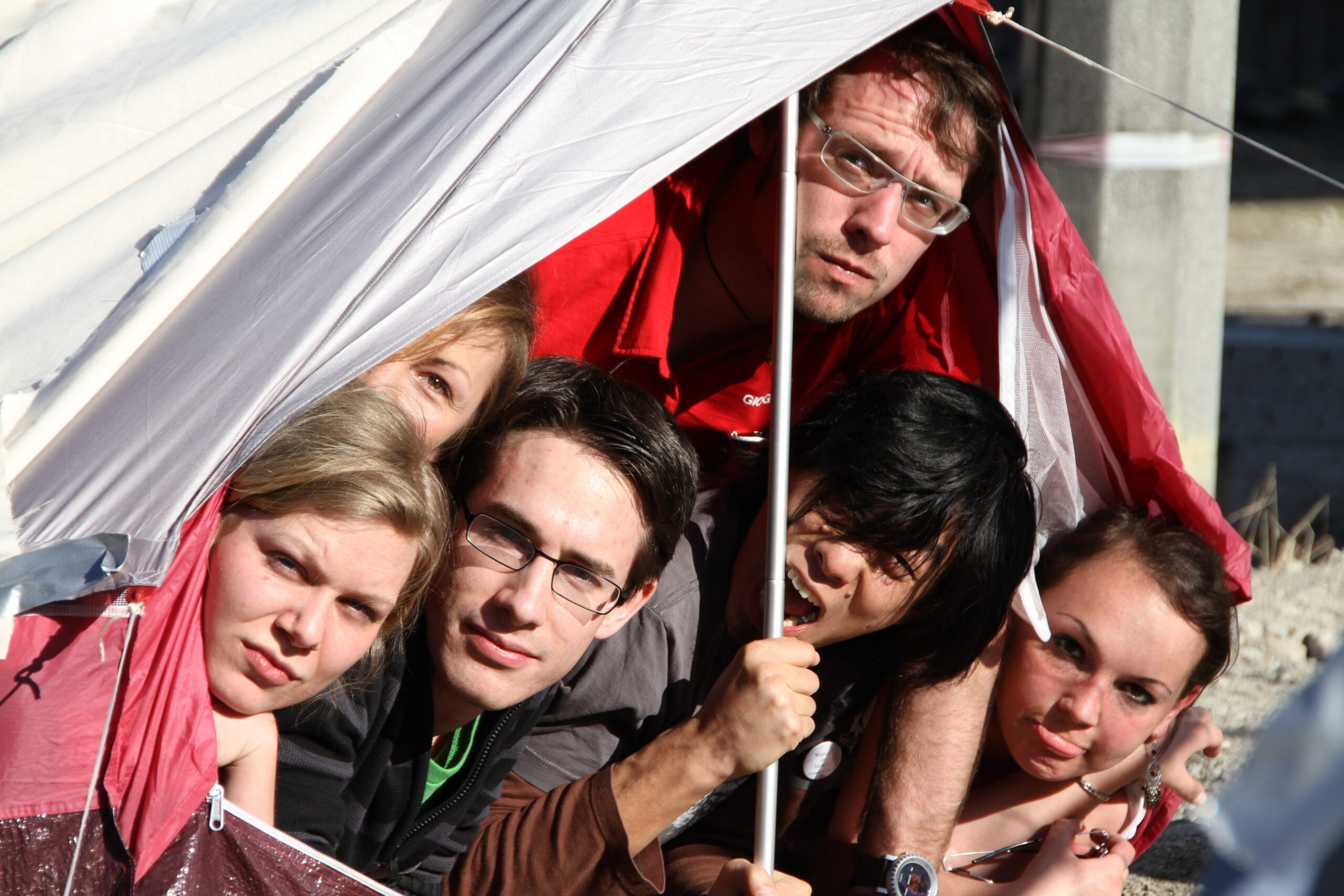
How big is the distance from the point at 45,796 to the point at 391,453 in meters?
0.61

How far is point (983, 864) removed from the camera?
2471 mm

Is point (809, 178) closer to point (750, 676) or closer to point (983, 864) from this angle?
point (750, 676)

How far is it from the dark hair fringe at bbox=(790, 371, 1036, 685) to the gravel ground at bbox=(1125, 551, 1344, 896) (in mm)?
767

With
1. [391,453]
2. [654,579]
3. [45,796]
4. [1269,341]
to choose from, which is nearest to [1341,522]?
[1269,341]

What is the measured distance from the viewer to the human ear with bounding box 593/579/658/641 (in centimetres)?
194

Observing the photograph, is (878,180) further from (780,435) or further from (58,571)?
(58,571)

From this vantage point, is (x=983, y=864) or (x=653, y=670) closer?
(x=653, y=670)

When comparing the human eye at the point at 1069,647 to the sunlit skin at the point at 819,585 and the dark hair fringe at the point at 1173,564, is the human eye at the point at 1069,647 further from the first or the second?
the sunlit skin at the point at 819,585

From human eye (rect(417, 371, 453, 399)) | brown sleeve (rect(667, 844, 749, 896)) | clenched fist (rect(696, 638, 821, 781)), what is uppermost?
human eye (rect(417, 371, 453, 399))

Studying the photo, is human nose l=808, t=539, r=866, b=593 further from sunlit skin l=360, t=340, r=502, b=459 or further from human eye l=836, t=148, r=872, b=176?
human eye l=836, t=148, r=872, b=176

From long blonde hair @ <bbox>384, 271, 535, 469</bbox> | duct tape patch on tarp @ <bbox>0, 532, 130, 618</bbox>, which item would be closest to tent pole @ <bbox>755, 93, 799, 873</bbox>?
long blonde hair @ <bbox>384, 271, 535, 469</bbox>

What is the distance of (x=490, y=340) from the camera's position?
2035 mm

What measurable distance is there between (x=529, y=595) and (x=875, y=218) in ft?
3.25

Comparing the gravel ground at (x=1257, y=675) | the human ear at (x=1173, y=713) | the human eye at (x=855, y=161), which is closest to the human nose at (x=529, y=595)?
the human eye at (x=855, y=161)
